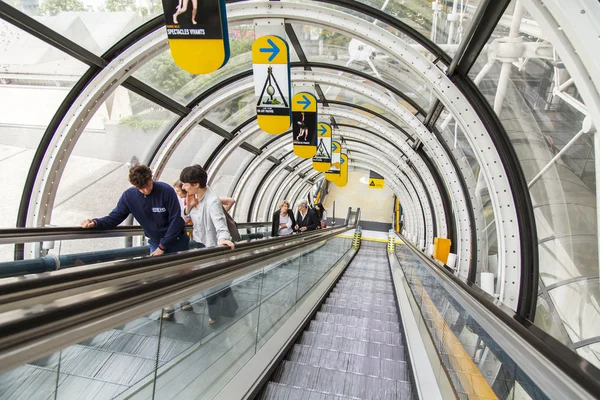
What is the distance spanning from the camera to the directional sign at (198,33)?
429 centimetres

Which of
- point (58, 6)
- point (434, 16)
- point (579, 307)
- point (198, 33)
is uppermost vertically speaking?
point (434, 16)

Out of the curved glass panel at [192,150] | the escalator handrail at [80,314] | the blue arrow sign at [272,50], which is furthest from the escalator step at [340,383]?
the curved glass panel at [192,150]

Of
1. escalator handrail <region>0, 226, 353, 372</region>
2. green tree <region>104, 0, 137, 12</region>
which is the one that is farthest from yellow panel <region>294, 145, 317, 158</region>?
escalator handrail <region>0, 226, 353, 372</region>

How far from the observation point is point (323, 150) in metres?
12.0

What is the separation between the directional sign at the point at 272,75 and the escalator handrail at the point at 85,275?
145 inches

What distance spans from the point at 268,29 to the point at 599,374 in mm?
5987

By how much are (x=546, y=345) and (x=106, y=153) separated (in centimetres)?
905

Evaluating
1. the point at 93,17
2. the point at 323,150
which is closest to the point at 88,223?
the point at 93,17

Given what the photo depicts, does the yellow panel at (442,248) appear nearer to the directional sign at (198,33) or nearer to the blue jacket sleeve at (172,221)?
the directional sign at (198,33)

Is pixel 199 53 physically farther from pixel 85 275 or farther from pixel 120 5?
pixel 85 275

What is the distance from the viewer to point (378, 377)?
334 cm

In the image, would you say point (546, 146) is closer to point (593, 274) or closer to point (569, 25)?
point (593, 274)

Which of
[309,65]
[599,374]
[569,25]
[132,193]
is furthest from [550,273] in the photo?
[309,65]

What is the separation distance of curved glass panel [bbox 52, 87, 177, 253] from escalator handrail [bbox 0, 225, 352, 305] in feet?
20.0
